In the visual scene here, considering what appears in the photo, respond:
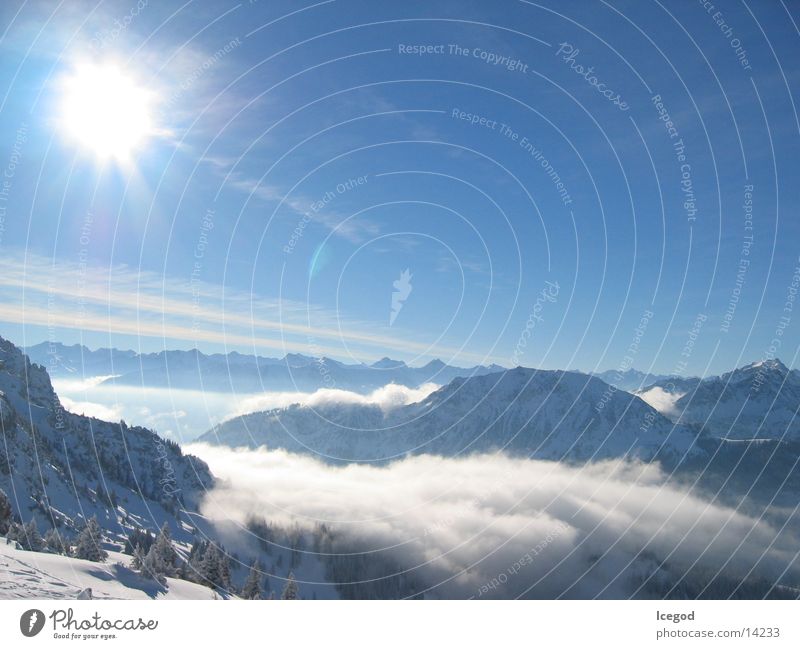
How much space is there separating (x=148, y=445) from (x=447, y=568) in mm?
123479

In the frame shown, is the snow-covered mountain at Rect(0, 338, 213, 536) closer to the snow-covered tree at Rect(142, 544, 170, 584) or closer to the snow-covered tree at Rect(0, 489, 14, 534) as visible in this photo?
the snow-covered tree at Rect(0, 489, 14, 534)

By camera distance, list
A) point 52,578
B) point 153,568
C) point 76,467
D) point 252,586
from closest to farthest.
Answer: point 52,578 < point 153,568 < point 252,586 < point 76,467

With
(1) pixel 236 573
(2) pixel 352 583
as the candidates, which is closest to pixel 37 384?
(1) pixel 236 573

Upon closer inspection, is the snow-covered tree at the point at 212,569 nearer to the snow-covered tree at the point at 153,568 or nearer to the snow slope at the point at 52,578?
the snow-covered tree at the point at 153,568

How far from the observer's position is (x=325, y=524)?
188375 millimetres

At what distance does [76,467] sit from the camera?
14125 centimetres

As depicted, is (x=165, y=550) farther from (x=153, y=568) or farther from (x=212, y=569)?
(x=153, y=568)

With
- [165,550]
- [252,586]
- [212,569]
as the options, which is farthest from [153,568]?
[252,586]

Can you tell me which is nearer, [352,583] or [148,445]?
[352,583]

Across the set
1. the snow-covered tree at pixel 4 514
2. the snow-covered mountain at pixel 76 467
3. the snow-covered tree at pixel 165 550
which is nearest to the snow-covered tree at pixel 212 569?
the snow-covered tree at pixel 165 550

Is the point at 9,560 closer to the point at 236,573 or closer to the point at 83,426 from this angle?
the point at 236,573

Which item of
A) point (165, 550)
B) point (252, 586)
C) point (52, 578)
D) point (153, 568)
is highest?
point (52, 578)
